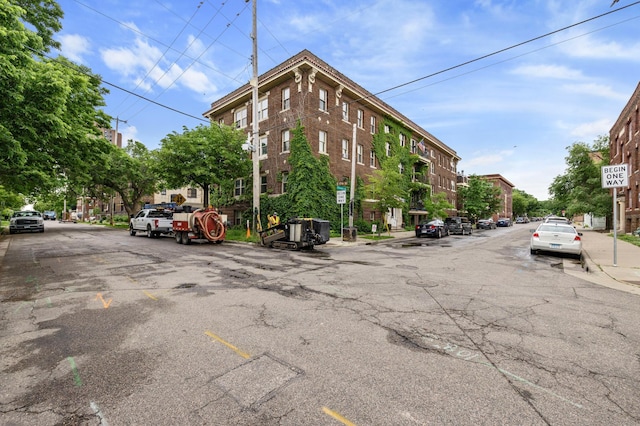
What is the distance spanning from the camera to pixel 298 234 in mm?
13805

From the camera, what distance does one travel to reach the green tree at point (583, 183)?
29875 millimetres

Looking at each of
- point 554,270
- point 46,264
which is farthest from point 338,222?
point 46,264

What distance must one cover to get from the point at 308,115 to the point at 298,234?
9.98 metres

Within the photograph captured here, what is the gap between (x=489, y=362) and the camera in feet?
10.7

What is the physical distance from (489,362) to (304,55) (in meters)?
22.0

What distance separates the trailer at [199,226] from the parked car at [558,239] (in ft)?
50.1

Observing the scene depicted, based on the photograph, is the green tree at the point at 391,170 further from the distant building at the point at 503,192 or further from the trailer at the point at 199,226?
the distant building at the point at 503,192

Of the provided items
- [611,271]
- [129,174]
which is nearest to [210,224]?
[611,271]

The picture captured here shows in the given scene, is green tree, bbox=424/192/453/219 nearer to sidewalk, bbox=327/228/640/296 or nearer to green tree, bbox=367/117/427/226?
green tree, bbox=367/117/427/226

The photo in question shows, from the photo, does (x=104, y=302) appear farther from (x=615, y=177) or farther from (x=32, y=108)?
(x=615, y=177)

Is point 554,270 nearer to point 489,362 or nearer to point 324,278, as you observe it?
point 324,278

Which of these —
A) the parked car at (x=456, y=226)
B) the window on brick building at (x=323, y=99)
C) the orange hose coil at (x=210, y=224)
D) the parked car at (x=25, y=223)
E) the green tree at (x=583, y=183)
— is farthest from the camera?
the green tree at (x=583, y=183)

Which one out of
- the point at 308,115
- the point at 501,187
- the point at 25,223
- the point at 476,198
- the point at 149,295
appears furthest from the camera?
the point at 501,187

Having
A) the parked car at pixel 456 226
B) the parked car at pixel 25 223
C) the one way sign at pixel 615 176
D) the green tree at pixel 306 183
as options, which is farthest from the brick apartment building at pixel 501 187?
the parked car at pixel 25 223
